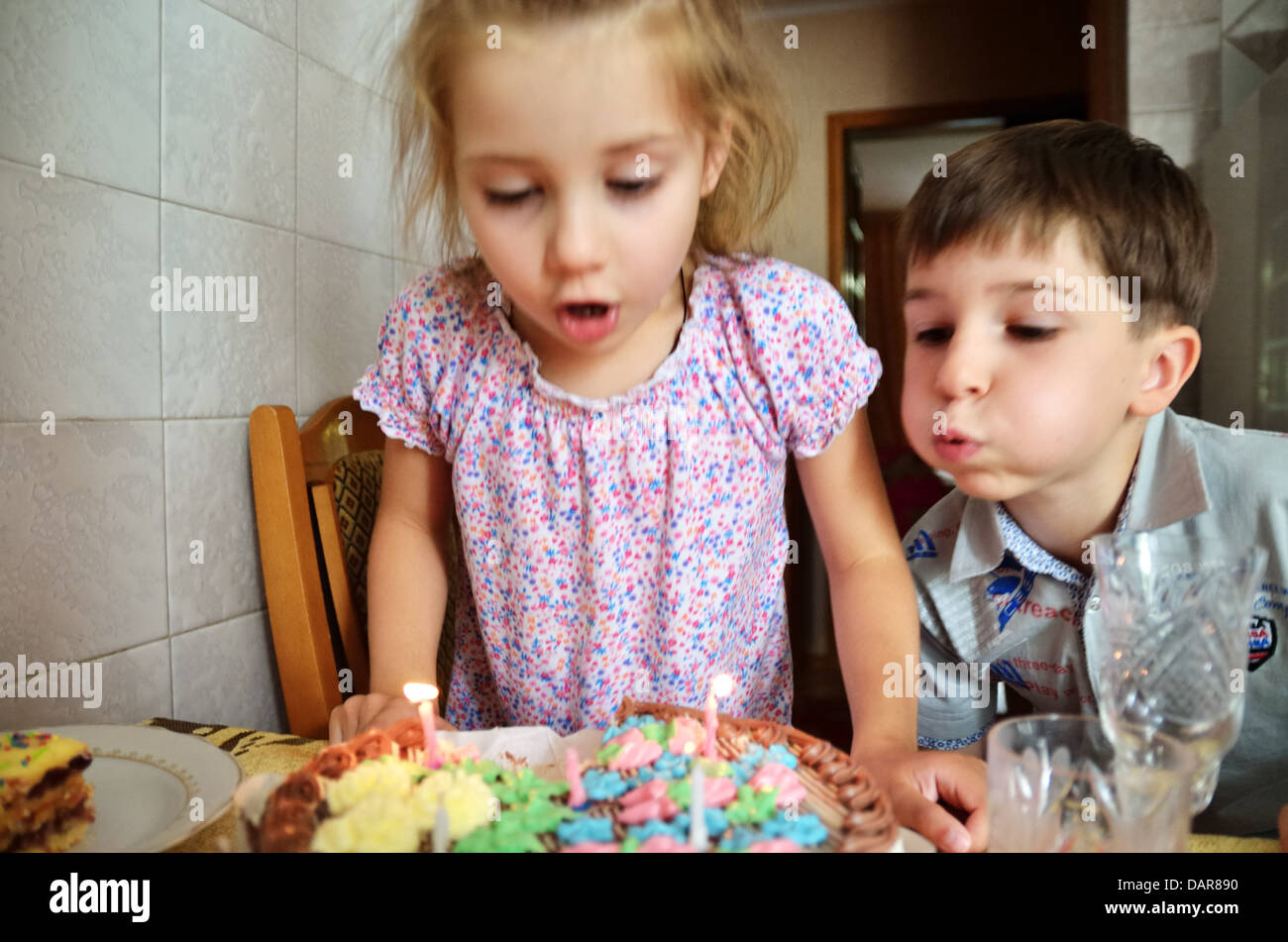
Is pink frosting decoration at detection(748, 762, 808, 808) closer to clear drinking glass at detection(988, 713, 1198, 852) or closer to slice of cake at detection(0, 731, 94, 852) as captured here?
clear drinking glass at detection(988, 713, 1198, 852)

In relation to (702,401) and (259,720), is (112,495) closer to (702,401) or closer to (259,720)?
(259,720)

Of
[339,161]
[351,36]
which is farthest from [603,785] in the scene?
[351,36]

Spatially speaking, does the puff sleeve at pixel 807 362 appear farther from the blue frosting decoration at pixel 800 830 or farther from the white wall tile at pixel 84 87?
the white wall tile at pixel 84 87

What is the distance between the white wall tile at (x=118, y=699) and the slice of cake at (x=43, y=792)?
0.17 m

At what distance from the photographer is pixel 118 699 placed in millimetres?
800

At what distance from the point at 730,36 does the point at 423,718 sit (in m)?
0.56

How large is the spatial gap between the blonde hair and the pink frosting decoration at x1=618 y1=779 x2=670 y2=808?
0.46 m

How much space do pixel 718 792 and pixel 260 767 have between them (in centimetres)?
40

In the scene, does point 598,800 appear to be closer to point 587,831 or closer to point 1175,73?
point 587,831

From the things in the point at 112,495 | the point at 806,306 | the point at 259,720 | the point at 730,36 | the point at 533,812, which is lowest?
the point at 259,720

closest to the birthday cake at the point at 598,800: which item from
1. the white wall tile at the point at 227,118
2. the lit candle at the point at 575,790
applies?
the lit candle at the point at 575,790

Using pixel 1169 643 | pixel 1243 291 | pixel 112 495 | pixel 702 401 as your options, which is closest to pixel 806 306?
pixel 702 401

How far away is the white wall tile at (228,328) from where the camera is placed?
2.77 ft
